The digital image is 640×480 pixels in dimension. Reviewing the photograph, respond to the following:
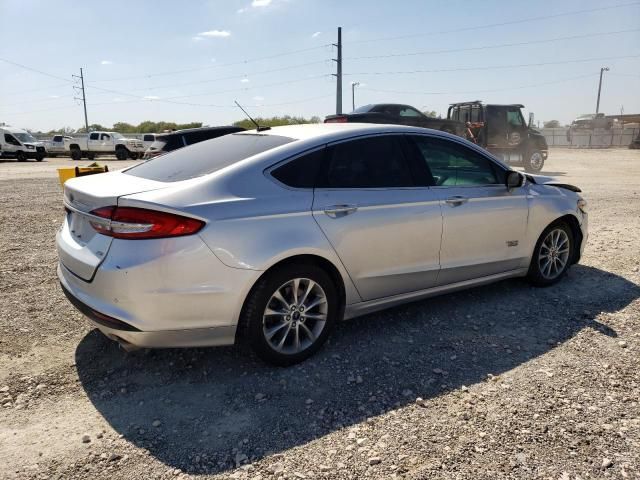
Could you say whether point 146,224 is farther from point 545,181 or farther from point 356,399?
point 545,181

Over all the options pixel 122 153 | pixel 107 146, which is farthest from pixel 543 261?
pixel 107 146

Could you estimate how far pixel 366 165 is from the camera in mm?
3641

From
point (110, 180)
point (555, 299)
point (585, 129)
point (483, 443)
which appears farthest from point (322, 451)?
point (585, 129)

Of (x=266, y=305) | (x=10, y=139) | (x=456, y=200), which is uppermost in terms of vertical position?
(x=10, y=139)

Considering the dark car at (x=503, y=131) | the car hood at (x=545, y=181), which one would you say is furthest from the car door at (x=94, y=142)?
the car hood at (x=545, y=181)

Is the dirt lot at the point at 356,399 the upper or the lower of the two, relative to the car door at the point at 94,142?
lower

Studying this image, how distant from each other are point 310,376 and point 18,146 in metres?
33.6

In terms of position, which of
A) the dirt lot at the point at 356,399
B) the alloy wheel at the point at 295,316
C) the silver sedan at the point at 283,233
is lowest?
the dirt lot at the point at 356,399

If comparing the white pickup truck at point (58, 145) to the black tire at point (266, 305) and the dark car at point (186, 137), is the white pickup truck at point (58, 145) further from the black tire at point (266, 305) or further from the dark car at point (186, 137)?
the black tire at point (266, 305)

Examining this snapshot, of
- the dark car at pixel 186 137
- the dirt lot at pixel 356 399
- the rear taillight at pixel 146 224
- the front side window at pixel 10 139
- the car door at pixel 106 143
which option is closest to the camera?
the dirt lot at pixel 356 399

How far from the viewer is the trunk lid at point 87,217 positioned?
288cm

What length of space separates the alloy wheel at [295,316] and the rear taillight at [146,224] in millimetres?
721

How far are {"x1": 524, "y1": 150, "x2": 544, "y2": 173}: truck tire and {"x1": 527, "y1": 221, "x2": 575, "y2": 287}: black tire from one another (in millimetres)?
15328

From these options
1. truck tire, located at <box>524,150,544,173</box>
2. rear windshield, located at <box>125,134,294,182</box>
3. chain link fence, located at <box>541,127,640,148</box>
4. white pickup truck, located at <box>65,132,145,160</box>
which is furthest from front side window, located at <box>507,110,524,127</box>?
chain link fence, located at <box>541,127,640,148</box>
